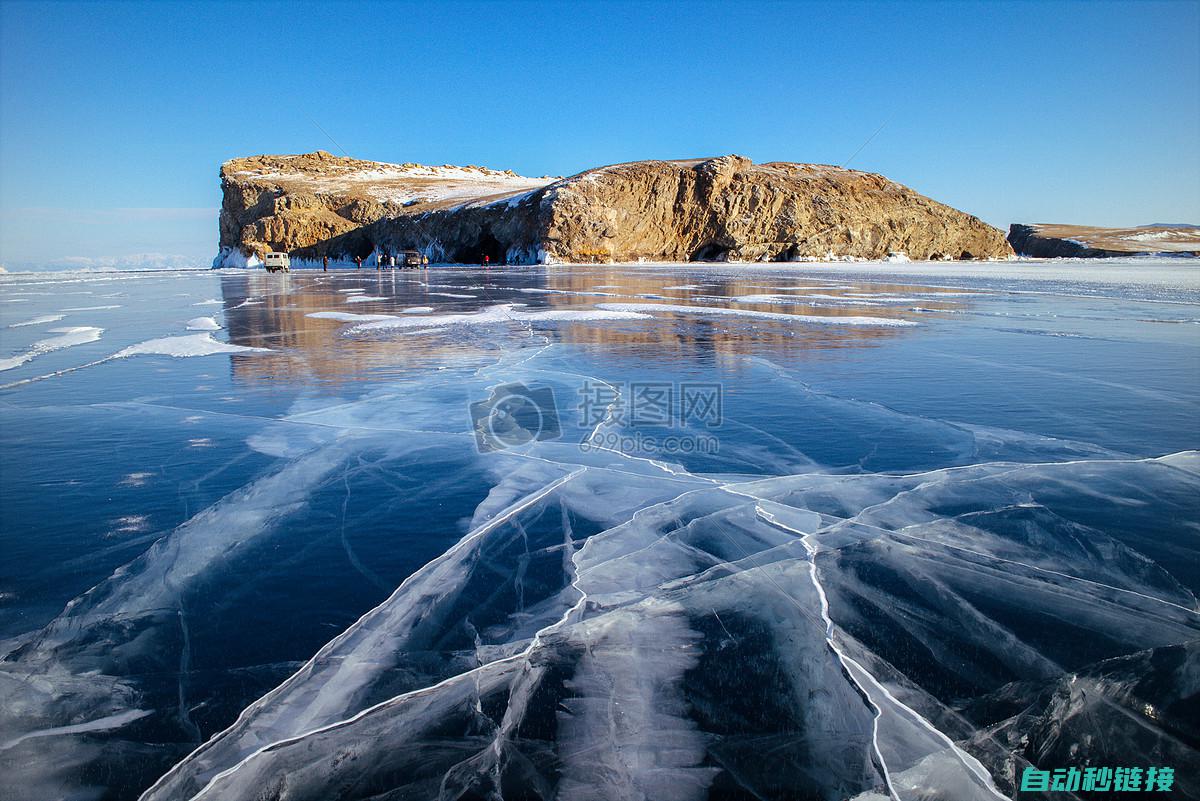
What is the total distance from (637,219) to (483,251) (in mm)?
15829

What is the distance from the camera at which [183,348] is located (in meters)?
9.05

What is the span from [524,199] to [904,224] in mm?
43809

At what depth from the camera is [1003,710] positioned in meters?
1.98

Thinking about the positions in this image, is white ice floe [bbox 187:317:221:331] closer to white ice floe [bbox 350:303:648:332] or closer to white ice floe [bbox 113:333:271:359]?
white ice floe [bbox 113:333:271:359]

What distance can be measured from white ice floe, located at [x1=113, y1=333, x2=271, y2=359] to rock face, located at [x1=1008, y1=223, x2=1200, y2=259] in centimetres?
10162

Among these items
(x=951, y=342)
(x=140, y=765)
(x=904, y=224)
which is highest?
(x=904, y=224)

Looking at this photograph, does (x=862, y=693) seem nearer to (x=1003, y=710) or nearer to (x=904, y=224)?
(x=1003, y=710)

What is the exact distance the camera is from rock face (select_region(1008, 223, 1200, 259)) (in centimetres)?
8550

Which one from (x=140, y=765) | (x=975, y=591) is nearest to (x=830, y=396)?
(x=975, y=591)

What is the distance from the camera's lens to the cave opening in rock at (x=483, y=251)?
2483 inches

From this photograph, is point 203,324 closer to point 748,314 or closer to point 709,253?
point 748,314

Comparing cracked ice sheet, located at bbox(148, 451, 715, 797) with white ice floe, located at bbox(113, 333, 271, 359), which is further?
white ice floe, located at bbox(113, 333, 271, 359)

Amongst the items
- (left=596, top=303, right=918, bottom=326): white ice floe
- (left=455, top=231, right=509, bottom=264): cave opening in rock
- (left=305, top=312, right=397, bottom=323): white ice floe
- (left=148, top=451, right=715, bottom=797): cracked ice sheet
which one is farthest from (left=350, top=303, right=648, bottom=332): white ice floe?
(left=455, top=231, right=509, bottom=264): cave opening in rock

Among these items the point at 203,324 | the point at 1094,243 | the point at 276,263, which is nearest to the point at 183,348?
the point at 203,324
